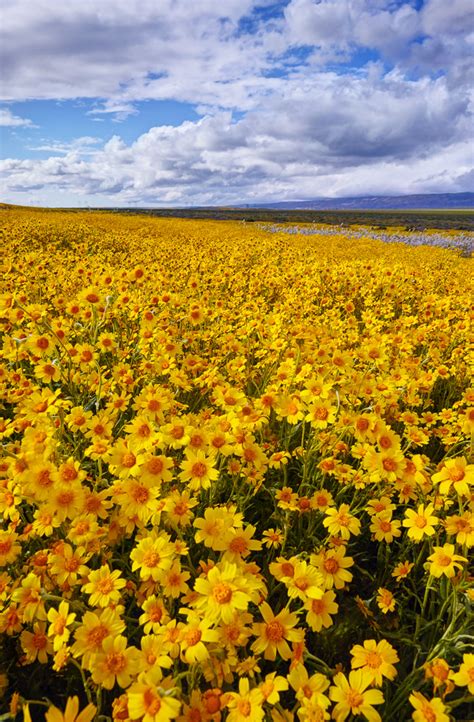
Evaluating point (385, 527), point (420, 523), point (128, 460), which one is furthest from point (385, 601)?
point (128, 460)

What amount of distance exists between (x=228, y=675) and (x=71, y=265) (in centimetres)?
859

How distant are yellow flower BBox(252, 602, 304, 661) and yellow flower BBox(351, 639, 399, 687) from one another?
0.70 ft

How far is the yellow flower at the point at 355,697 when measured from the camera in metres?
1.30

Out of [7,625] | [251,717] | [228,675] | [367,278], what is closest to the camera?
[251,717]

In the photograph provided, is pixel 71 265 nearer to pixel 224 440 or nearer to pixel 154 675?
pixel 224 440

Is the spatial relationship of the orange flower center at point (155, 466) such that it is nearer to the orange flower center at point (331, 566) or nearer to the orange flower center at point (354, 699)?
the orange flower center at point (331, 566)

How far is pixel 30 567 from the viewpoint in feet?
6.29

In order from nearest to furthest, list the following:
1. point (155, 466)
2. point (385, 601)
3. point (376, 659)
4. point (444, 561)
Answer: point (376, 659), point (444, 561), point (155, 466), point (385, 601)

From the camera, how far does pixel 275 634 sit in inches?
58.7

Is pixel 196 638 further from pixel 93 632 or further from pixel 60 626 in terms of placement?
pixel 60 626

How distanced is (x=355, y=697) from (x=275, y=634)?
315 millimetres

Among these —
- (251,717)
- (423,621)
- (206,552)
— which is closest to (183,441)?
(206,552)

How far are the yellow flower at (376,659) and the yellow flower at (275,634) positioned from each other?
21 centimetres

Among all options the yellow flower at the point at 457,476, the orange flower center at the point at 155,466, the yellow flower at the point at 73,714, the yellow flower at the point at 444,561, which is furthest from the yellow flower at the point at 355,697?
the orange flower center at the point at 155,466
